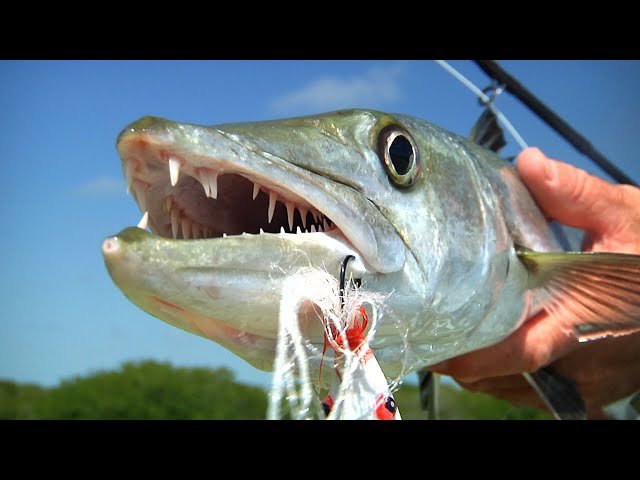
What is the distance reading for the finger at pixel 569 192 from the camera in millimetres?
2684

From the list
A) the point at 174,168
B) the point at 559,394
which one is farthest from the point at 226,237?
the point at 559,394

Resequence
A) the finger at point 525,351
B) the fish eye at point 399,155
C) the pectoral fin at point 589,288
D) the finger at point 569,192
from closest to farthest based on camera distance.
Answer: the fish eye at point 399,155 → the pectoral fin at point 589,288 → the finger at point 525,351 → the finger at point 569,192

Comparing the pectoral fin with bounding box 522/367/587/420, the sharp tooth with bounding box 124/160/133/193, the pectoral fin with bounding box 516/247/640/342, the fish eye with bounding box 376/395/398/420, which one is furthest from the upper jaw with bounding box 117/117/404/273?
the pectoral fin with bounding box 522/367/587/420

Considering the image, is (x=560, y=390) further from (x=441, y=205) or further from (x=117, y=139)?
(x=117, y=139)

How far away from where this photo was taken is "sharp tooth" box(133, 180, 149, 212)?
4.59ft

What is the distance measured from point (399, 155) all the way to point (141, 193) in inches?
30.3

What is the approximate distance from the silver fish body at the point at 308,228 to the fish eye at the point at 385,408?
28 cm

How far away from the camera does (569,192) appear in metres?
2.70

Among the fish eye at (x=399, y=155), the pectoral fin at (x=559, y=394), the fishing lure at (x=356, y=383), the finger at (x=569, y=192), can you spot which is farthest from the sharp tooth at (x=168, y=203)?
the pectoral fin at (x=559, y=394)

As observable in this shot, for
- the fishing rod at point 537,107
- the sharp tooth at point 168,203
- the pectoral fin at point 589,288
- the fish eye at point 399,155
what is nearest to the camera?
the sharp tooth at point 168,203

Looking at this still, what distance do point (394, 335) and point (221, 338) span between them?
546 mm

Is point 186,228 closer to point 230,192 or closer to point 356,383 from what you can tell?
point 230,192

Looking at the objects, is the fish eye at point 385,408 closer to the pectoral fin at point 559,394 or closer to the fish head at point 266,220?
the fish head at point 266,220
